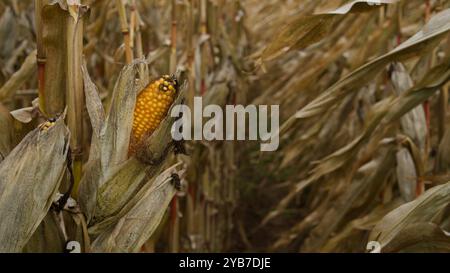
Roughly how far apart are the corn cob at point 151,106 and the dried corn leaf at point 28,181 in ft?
0.21

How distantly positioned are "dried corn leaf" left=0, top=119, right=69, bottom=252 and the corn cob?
0.21ft

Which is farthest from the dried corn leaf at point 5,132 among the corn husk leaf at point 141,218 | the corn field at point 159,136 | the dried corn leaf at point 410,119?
the dried corn leaf at point 410,119

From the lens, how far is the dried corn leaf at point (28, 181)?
511 millimetres

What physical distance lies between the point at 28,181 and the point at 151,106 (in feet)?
0.40

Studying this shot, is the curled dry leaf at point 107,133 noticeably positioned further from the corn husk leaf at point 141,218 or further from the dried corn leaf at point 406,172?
the dried corn leaf at point 406,172

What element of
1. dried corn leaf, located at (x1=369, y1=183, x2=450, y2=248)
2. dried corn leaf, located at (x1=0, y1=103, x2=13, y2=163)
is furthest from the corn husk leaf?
dried corn leaf, located at (x1=369, y1=183, x2=450, y2=248)

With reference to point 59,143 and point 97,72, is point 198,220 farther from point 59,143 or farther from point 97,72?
point 59,143

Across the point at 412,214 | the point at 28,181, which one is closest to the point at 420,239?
the point at 412,214

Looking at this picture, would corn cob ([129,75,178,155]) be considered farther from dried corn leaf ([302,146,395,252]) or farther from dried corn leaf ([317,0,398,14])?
dried corn leaf ([302,146,395,252])

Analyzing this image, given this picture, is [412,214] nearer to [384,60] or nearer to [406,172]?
[384,60]

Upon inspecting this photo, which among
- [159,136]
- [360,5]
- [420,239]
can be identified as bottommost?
[420,239]

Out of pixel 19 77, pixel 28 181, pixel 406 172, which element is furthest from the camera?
pixel 406 172

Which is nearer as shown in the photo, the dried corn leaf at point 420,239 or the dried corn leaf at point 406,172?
the dried corn leaf at point 420,239

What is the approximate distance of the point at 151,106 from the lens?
54 cm
